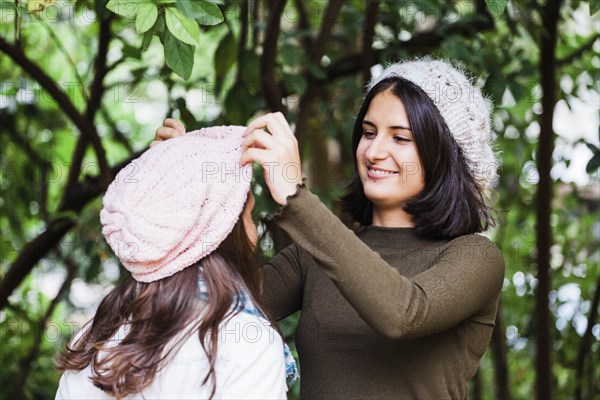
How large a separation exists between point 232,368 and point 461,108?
2.42 feet

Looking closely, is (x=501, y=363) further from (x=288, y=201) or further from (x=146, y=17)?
(x=146, y=17)

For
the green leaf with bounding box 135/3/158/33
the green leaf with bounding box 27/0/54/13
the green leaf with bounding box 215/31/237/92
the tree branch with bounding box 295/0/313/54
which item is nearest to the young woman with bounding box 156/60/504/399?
the green leaf with bounding box 135/3/158/33

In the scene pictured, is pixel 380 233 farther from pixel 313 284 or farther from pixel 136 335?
pixel 136 335

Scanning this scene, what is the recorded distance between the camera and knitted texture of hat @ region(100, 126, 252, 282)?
1510 mm

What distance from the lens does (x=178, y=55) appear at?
167cm

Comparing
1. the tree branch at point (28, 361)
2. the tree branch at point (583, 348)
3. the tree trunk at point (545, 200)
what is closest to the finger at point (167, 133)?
the tree trunk at point (545, 200)

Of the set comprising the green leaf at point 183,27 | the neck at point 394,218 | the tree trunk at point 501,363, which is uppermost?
the green leaf at point 183,27

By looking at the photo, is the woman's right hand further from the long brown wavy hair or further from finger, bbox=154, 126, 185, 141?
the long brown wavy hair

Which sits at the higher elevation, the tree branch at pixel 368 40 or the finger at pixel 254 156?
the tree branch at pixel 368 40

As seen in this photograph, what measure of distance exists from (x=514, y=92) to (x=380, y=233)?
1038 millimetres

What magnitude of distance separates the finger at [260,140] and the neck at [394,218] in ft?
1.43

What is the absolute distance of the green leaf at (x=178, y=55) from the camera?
5.44 feet

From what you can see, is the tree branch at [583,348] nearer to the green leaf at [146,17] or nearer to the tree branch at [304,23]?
the tree branch at [304,23]

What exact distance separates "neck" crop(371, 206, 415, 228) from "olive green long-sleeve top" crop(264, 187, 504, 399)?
0.02 m
